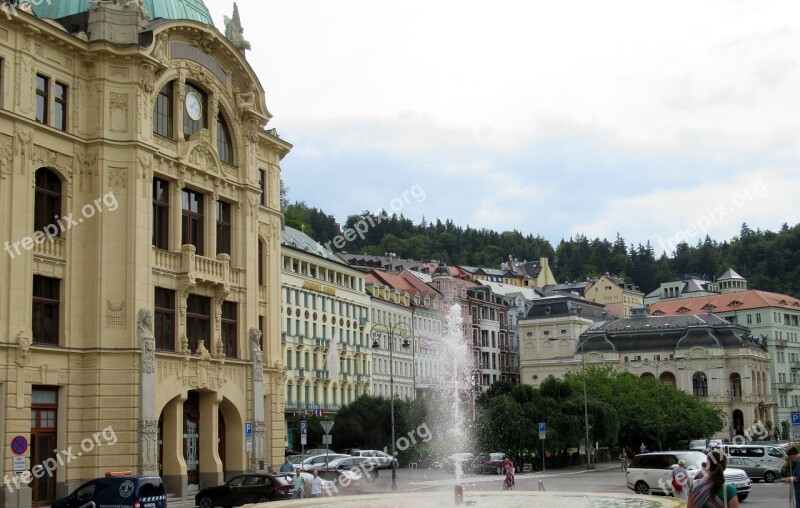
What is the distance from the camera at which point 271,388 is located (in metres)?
56.7

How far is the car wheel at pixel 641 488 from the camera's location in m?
46.0

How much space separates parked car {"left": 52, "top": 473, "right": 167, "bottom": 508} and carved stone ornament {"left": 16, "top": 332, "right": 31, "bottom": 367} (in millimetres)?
8977

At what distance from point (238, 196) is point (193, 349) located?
9.17m

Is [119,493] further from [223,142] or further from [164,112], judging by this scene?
[223,142]

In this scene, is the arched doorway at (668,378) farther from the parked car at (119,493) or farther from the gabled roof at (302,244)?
the parked car at (119,493)

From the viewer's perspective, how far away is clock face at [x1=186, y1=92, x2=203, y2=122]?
5041 centimetres

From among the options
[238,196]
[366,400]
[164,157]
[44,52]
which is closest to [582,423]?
[366,400]

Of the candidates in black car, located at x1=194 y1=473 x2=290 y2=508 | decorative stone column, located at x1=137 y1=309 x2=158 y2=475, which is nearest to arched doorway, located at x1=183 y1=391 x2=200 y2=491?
decorative stone column, located at x1=137 y1=309 x2=158 y2=475

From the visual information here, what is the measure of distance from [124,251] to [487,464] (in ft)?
114

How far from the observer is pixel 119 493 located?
32.4 meters

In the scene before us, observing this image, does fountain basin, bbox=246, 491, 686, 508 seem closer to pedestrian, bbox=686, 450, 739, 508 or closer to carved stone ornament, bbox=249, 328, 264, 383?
pedestrian, bbox=686, 450, 739, 508

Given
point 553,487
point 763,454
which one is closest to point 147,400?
point 553,487

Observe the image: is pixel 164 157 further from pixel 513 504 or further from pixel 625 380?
pixel 625 380

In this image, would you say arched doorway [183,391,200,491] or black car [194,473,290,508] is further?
arched doorway [183,391,200,491]
